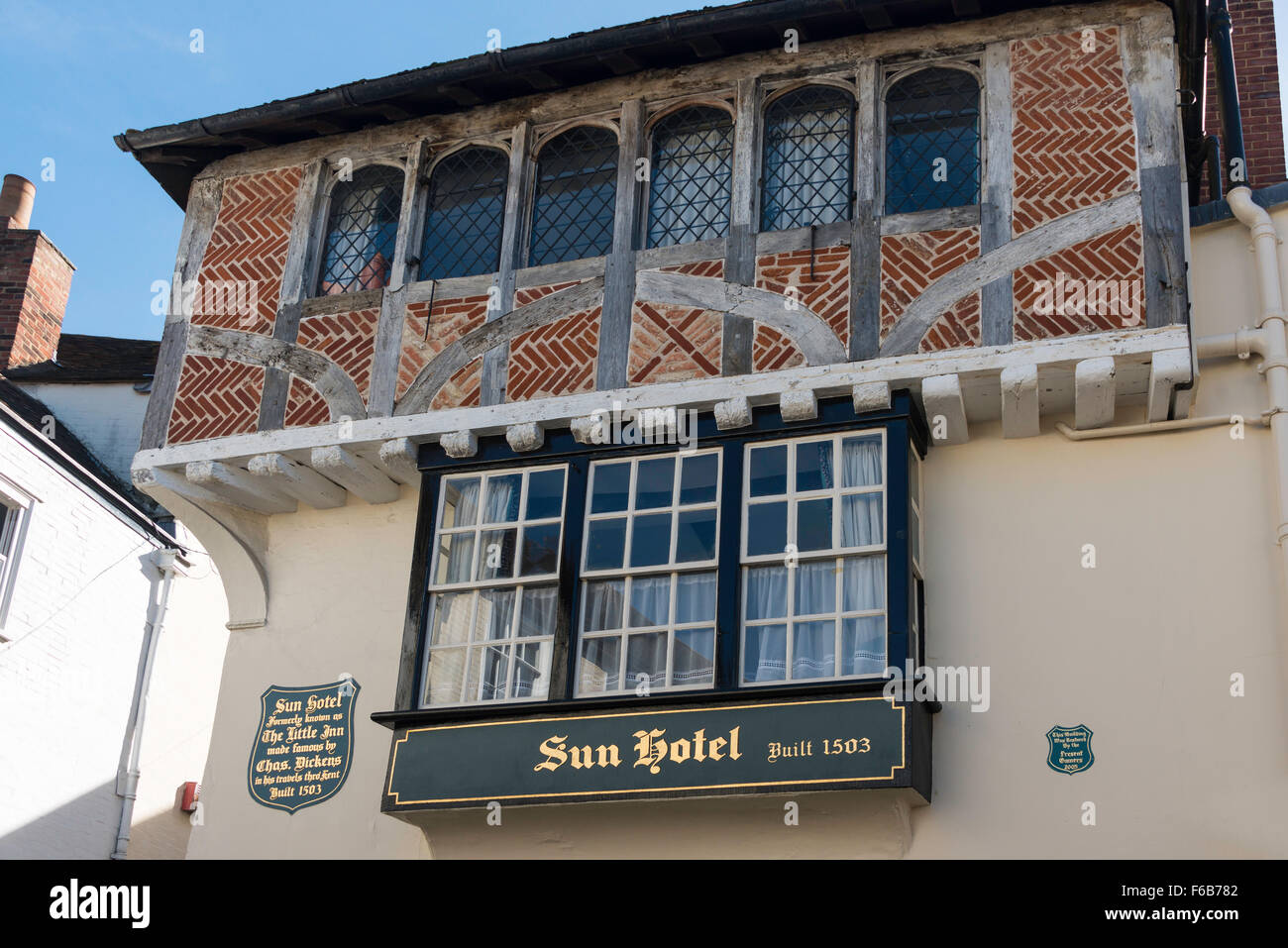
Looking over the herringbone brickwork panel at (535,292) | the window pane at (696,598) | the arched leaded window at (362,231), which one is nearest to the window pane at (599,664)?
the window pane at (696,598)

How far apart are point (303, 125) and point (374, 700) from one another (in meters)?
4.34

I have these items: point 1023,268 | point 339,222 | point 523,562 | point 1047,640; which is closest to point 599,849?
point 523,562

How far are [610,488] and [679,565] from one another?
0.76 meters

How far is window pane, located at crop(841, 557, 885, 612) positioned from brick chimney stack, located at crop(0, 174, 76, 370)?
12111 millimetres

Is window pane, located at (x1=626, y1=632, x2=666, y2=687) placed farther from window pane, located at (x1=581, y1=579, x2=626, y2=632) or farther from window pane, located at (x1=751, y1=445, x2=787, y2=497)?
window pane, located at (x1=751, y1=445, x2=787, y2=497)

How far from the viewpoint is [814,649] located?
9.16 metres

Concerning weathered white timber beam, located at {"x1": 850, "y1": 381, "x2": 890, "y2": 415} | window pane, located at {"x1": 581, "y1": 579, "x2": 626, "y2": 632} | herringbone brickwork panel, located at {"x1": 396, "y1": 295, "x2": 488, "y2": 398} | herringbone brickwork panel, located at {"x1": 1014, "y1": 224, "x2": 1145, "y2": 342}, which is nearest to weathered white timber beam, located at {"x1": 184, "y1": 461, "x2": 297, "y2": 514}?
herringbone brickwork panel, located at {"x1": 396, "y1": 295, "x2": 488, "y2": 398}

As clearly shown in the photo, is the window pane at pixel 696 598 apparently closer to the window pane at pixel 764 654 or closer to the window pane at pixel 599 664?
the window pane at pixel 764 654

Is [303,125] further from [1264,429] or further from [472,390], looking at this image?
[1264,429]

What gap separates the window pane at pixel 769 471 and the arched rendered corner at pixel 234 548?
3.79 m

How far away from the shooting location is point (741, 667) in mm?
9180

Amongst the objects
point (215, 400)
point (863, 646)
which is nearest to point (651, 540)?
point (863, 646)

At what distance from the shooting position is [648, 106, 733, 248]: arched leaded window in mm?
10539

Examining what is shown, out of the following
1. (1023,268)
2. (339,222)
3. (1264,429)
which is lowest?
(1264,429)
